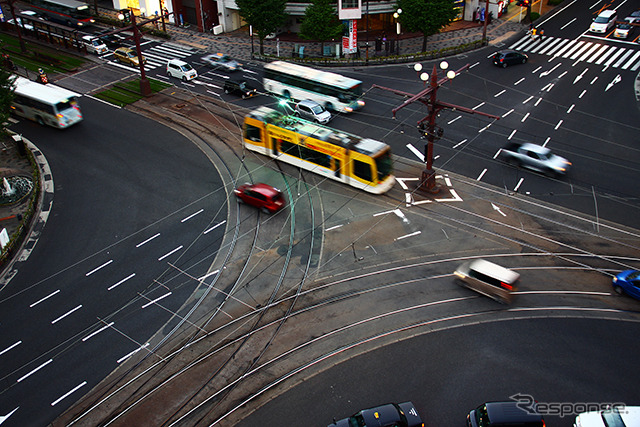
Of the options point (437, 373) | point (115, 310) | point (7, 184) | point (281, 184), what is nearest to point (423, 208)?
point (281, 184)

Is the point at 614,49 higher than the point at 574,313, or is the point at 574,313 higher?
the point at 614,49

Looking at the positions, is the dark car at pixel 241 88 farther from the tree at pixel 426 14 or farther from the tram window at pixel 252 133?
the tree at pixel 426 14

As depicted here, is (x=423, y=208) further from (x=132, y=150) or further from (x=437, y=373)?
(x=132, y=150)

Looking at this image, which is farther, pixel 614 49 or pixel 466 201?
pixel 614 49

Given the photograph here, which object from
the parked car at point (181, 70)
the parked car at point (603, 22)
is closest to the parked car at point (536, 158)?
the parked car at point (181, 70)

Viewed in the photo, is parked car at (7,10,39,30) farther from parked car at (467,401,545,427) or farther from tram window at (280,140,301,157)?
parked car at (467,401,545,427)

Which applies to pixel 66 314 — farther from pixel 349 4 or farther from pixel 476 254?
pixel 349 4

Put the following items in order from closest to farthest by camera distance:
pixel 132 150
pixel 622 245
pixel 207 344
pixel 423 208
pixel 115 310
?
pixel 207 344 → pixel 115 310 → pixel 622 245 → pixel 423 208 → pixel 132 150
